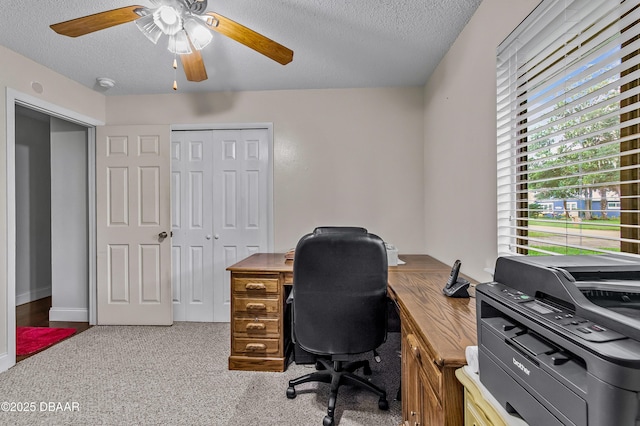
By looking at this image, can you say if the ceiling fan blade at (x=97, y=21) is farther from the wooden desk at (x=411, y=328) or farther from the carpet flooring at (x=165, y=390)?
the carpet flooring at (x=165, y=390)

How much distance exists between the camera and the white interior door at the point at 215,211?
339 cm

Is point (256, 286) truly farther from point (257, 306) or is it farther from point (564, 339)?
point (564, 339)

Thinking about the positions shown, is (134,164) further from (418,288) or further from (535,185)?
(535,185)

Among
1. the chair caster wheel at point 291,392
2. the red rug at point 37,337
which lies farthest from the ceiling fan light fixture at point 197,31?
the red rug at point 37,337

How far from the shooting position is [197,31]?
1771 mm

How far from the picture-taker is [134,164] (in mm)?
3346

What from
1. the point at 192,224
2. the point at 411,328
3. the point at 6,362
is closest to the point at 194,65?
the point at 192,224

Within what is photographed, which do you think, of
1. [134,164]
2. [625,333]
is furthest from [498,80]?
[134,164]

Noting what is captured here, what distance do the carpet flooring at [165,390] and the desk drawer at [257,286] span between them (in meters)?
0.60

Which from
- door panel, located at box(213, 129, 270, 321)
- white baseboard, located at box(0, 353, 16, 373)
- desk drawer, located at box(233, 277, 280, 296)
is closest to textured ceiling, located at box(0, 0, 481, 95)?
door panel, located at box(213, 129, 270, 321)

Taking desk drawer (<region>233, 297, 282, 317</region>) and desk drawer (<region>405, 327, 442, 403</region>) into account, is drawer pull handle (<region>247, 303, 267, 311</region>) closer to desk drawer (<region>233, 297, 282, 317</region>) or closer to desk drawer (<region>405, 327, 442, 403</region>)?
desk drawer (<region>233, 297, 282, 317</region>)

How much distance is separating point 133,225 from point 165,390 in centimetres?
186

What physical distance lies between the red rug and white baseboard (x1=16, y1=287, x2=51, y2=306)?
1.27m

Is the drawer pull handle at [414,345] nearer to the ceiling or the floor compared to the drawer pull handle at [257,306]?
nearer to the ceiling
